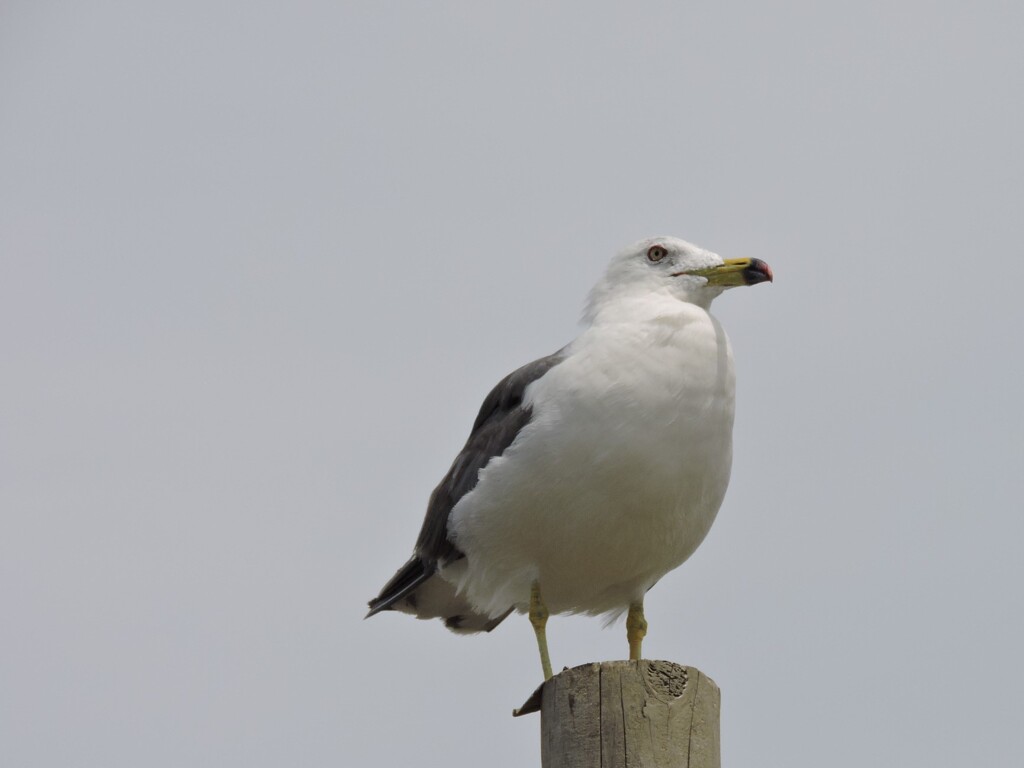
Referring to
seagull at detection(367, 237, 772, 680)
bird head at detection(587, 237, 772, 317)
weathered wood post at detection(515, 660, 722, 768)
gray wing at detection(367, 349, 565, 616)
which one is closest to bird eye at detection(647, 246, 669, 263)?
bird head at detection(587, 237, 772, 317)

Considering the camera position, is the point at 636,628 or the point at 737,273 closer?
the point at 636,628

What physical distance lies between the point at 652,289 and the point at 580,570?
6.62 feet

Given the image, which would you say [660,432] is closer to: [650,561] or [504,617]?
[650,561]

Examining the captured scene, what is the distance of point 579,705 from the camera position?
6887 millimetres

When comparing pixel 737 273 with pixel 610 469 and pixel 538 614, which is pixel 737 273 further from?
pixel 538 614

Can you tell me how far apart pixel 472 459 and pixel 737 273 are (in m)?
2.13

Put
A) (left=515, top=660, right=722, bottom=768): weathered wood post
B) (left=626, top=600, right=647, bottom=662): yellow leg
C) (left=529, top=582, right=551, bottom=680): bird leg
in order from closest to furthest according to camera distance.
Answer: (left=515, top=660, right=722, bottom=768): weathered wood post, (left=529, top=582, right=551, bottom=680): bird leg, (left=626, top=600, right=647, bottom=662): yellow leg

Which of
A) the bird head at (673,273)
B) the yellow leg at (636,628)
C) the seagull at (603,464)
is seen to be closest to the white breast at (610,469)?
the seagull at (603,464)

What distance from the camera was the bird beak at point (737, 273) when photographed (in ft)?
34.0

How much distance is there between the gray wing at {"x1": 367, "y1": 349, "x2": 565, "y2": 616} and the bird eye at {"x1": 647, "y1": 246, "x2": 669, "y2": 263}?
1.12 meters

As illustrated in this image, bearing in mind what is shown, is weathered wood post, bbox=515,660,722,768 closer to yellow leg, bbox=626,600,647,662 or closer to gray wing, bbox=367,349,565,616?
gray wing, bbox=367,349,565,616

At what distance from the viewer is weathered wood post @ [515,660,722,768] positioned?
21.9 feet

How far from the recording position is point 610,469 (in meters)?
9.20

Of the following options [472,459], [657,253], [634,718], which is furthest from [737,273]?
[634,718]
